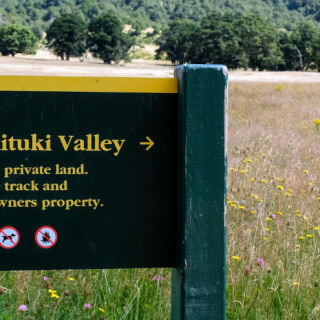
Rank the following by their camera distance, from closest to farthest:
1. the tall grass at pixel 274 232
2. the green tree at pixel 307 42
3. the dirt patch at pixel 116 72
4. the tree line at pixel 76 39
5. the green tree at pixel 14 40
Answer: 1. the tall grass at pixel 274 232
2. the dirt patch at pixel 116 72
3. the green tree at pixel 307 42
4. the tree line at pixel 76 39
5. the green tree at pixel 14 40

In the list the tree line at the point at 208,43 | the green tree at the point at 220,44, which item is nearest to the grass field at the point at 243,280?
the green tree at the point at 220,44

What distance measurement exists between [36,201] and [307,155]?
445cm

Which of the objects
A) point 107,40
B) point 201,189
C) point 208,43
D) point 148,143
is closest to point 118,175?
point 148,143

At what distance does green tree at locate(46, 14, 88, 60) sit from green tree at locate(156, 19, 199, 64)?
1244 cm

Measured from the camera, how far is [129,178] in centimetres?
164

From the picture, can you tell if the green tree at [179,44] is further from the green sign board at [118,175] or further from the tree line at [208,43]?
the green sign board at [118,175]

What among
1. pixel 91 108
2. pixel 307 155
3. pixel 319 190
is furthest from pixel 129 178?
pixel 307 155

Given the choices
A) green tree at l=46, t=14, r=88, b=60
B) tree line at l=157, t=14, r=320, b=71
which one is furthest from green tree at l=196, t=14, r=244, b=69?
green tree at l=46, t=14, r=88, b=60

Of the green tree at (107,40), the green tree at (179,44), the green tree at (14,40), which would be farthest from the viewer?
the green tree at (14,40)

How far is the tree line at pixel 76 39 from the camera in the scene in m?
79.6

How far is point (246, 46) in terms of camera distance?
79.6 meters

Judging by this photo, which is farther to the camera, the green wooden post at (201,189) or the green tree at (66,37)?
the green tree at (66,37)

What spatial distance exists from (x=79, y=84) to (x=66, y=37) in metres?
81.6

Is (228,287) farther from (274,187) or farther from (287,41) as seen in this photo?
(287,41)
